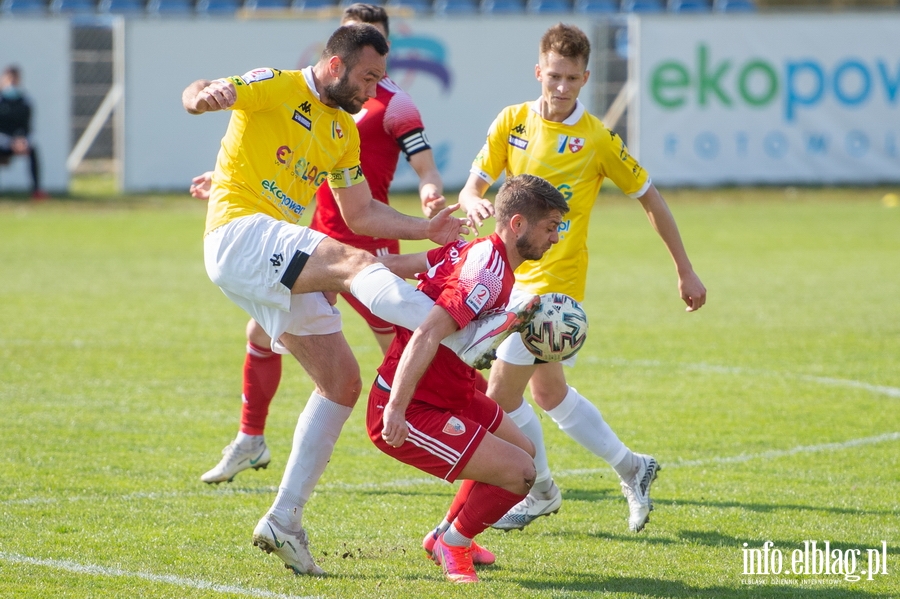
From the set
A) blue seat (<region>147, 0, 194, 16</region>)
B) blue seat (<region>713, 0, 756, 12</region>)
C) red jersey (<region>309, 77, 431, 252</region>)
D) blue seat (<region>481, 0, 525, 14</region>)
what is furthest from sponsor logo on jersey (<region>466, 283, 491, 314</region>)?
blue seat (<region>713, 0, 756, 12</region>)

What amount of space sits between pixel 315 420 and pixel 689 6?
73.3 feet

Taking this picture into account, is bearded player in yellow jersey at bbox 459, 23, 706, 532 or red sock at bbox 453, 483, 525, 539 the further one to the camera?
bearded player in yellow jersey at bbox 459, 23, 706, 532

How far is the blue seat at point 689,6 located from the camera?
25.1 meters

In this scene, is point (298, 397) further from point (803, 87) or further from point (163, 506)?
point (803, 87)

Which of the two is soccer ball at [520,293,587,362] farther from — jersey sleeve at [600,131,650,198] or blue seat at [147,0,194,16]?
blue seat at [147,0,194,16]

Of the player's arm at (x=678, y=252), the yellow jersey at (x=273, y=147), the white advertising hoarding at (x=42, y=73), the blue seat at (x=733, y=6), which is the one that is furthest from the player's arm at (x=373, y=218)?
the blue seat at (x=733, y=6)

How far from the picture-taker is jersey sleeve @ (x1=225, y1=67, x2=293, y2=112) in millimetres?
4676

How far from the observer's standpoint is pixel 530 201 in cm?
441

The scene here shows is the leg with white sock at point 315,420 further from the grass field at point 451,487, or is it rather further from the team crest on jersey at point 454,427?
the team crest on jersey at point 454,427

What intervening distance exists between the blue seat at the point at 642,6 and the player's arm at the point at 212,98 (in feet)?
71.9

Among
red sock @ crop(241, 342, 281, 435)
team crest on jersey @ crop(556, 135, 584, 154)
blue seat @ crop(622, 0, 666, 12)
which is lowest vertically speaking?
blue seat @ crop(622, 0, 666, 12)

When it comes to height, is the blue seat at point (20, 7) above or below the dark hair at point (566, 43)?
below

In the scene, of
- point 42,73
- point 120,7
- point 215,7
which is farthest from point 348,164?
point 120,7

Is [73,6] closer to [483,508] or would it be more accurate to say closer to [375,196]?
[375,196]
